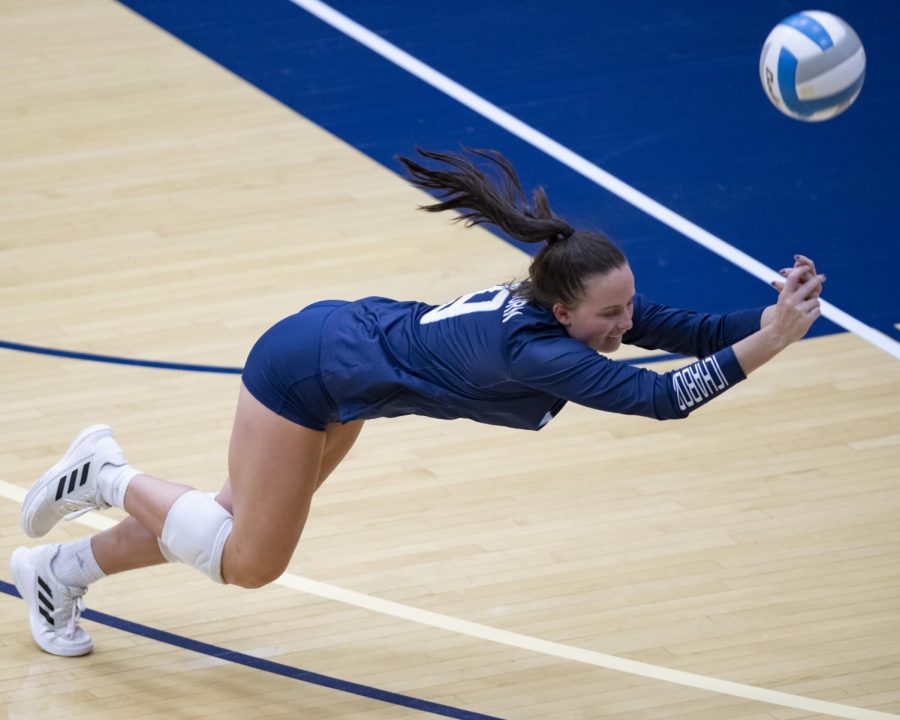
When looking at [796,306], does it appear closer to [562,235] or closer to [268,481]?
[562,235]

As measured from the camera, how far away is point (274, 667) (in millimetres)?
5219

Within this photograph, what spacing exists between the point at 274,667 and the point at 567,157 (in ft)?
15.3

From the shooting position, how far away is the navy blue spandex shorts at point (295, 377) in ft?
15.2

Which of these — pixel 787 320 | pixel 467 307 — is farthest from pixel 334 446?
pixel 787 320

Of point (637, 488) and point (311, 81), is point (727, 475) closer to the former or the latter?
point (637, 488)

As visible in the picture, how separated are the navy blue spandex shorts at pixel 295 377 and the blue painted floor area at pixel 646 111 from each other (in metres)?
3.15

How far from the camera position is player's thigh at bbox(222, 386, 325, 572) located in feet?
15.4

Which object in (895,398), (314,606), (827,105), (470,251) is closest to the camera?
(314,606)

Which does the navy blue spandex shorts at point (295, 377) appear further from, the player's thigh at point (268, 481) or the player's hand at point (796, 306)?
the player's hand at point (796, 306)

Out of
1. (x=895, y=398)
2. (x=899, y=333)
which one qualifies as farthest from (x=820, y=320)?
(x=895, y=398)

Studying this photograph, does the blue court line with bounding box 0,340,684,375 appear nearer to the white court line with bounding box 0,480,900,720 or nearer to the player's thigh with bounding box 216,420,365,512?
the white court line with bounding box 0,480,900,720

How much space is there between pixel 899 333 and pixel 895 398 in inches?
26.0

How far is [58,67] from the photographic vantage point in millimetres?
10367

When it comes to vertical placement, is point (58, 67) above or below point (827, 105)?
below
